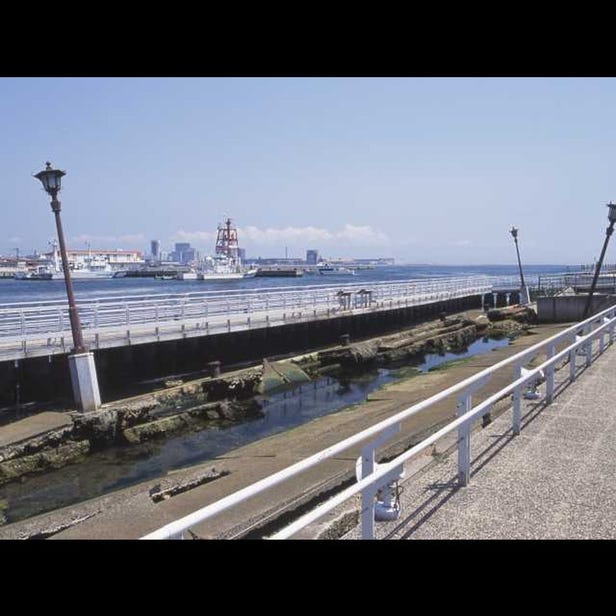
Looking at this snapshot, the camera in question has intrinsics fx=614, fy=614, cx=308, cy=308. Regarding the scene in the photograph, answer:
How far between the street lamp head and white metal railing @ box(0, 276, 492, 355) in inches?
154

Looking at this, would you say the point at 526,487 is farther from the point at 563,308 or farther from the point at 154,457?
the point at 563,308

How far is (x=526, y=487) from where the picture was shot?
5.23 m

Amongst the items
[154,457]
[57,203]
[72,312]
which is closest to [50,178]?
[57,203]

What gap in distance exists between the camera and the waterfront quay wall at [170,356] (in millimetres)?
15844

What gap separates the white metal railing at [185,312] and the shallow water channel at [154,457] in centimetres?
461

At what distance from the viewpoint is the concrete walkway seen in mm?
4367

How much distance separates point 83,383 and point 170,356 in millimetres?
5793

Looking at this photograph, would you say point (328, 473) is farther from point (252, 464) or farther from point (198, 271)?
point (198, 271)

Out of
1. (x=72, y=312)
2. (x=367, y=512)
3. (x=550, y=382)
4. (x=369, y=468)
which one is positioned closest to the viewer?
(x=367, y=512)

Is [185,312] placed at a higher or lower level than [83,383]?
higher

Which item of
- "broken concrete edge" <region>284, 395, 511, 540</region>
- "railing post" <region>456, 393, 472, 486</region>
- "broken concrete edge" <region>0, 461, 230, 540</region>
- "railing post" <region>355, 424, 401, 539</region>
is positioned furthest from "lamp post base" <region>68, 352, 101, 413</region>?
"railing post" <region>355, 424, 401, 539</region>

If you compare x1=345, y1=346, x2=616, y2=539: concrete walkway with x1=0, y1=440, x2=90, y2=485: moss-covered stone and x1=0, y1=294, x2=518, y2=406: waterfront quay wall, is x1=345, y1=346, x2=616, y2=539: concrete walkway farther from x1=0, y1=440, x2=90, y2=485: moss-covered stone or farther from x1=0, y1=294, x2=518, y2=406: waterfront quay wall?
x1=0, y1=294, x2=518, y2=406: waterfront quay wall
